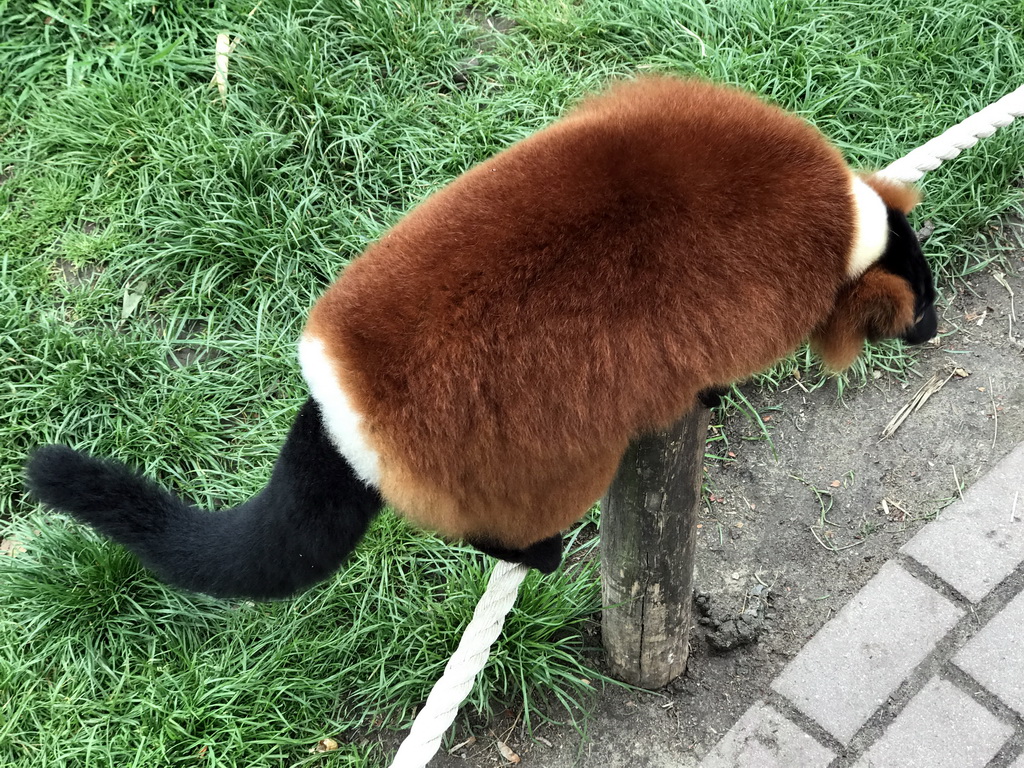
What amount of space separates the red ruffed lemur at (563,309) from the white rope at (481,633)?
0.92 feet

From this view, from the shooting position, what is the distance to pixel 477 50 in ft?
13.3

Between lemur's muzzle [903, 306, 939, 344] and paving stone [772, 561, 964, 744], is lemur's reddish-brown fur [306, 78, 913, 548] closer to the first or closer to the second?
lemur's muzzle [903, 306, 939, 344]

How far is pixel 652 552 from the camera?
2.41 meters

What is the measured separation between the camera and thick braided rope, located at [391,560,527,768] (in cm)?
202

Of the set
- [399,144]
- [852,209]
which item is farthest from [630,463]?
[399,144]

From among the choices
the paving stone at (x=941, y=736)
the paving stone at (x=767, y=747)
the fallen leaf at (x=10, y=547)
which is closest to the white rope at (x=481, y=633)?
the paving stone at (x=767, y=747)

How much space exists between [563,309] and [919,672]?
74.2 inches

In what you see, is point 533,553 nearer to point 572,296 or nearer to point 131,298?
point 572,296

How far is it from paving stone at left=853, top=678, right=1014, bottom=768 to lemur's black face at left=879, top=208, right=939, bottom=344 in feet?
4.05

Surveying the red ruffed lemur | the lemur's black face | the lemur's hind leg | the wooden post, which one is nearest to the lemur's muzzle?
the lemur's black face

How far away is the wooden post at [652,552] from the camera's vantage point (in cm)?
215

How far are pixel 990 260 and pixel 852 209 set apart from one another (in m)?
2.20

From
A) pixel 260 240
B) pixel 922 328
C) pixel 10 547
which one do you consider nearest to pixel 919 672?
pixel 922 328

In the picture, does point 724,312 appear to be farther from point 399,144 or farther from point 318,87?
point 318,87
